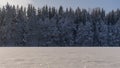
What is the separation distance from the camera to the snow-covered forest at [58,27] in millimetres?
125125

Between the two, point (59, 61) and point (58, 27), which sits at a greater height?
point (58, 27)

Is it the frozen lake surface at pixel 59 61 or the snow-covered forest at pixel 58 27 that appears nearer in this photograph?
the frozen lake surface at pixel 59 61

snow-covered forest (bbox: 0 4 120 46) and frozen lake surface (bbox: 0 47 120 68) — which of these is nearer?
frozen lake surface (bbox: 0 47 120 68)

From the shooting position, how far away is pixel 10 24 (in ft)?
442

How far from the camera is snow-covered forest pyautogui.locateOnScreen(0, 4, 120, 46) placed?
12512 cm

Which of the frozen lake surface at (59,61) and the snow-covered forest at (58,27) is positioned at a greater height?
the snow-covered forest at (58,27)

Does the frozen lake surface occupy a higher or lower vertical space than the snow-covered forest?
lower

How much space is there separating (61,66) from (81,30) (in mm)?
116349

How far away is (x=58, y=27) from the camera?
13525 cm

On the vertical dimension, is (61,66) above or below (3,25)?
below

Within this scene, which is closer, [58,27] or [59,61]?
[59,61]

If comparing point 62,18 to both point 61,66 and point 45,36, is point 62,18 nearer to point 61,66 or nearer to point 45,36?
point 45,36

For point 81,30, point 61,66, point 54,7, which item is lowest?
point 61,66

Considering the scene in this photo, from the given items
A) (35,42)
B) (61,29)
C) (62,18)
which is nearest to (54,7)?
(62,18)
